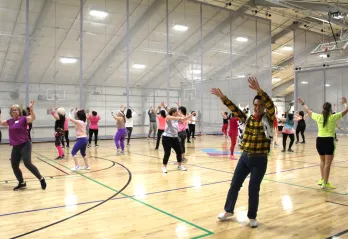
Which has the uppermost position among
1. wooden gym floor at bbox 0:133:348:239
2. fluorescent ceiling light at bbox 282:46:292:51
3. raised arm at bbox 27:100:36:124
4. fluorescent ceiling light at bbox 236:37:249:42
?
fluorescent ceiling light at bbox 282:46:292:51

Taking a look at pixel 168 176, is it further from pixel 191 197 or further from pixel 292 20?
pixel 292 20

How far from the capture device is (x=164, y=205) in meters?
4.79

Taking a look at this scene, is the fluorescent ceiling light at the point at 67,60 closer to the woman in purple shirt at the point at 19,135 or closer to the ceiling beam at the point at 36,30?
the ceiling beam at the point at 36,30

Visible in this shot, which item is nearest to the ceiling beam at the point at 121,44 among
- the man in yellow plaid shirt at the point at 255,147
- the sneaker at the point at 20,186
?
the sneaker at the point at 20,186

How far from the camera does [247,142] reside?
3.76 meters

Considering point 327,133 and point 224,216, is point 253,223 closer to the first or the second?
point 224,216

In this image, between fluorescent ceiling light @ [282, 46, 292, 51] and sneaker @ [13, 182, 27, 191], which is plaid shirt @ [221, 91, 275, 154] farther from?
fluorescent ceiling light @ [282, 46, 292, 51]

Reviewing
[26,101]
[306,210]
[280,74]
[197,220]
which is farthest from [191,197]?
[280,74]

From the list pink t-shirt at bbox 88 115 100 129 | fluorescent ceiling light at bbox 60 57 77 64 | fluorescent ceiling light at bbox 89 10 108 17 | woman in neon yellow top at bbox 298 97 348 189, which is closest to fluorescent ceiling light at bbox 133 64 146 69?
fluorescent ceiling light at bbox 89 10 108 17

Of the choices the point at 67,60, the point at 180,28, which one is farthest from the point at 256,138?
the point at 180,28

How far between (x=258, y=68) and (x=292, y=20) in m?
4.08

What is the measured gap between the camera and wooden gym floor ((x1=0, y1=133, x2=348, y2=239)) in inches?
147

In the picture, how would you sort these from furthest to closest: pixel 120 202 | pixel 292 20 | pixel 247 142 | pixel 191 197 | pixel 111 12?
pixel 292 20 → pixel 111 12 → pixel 191 197 → pixel 120 202 → pixel 247 142

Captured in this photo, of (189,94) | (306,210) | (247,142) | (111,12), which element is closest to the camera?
(247,142)
